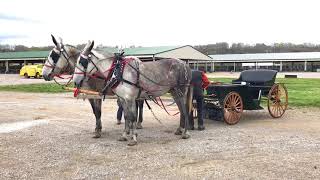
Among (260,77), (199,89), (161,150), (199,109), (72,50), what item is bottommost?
(161,150)

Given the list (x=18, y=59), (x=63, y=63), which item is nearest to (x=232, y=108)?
(x=63, y=63)

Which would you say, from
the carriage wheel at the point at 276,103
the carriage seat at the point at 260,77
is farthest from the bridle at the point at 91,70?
the carriage wheel at the point at 276,103

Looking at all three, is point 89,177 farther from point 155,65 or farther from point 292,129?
point 292,129

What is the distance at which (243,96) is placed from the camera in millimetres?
11953

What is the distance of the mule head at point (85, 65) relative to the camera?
8.88 meters

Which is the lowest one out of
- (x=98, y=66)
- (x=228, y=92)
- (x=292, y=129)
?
(x=292, y=129)

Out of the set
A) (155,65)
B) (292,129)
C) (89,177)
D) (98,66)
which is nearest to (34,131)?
(98,66)

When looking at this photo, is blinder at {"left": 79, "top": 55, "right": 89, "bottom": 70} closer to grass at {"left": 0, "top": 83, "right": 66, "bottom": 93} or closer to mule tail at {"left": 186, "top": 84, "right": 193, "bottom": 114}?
mule tail at {"left": 186, "top": 84, "right": 193, "bottom": 114}

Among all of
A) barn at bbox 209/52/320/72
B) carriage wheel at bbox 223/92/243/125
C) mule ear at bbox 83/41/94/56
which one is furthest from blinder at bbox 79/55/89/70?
barn at bbox 209/52/320/72

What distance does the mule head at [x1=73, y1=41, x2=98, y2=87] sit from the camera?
29.1 ft

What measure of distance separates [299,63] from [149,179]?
8241cm

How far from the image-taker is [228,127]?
36.0ft

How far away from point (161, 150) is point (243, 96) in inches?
180

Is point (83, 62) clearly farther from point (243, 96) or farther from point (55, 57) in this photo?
point (243, 96)
